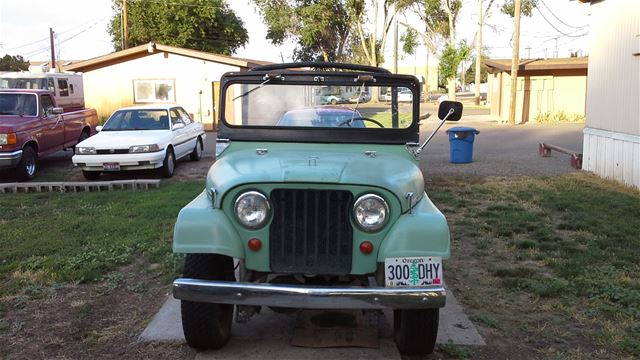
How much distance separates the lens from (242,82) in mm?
4781

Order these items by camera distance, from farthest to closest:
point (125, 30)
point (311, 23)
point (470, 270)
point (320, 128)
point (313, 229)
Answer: point (311, 23) → point (125, 30) → point (470, 270) → point (320, 128) → point (313, 229)

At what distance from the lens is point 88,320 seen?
4.68 metres

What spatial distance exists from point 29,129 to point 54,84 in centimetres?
698

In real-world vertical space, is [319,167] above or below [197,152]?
above

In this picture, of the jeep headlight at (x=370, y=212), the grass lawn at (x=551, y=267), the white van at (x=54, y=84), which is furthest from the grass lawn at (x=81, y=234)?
the white van at (x=54, y=84)

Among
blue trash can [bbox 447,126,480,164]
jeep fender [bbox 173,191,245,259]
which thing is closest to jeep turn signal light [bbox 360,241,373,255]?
jeep fender [bbox 173,191,245,259]

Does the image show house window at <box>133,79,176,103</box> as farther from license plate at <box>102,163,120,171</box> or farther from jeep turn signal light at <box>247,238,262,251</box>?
jeep turn signal light at <box>247,238,262,251</box>

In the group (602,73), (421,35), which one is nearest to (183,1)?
(421,35)

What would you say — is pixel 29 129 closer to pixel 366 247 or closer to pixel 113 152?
pixel 113 152

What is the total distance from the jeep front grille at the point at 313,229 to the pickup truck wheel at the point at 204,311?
0.47m

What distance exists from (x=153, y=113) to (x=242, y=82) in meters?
8.90

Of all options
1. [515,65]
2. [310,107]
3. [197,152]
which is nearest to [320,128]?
[310,107]

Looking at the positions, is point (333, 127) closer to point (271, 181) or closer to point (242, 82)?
point (242, 82)

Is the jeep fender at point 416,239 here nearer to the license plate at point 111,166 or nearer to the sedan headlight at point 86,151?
the license plate at point 111,166
